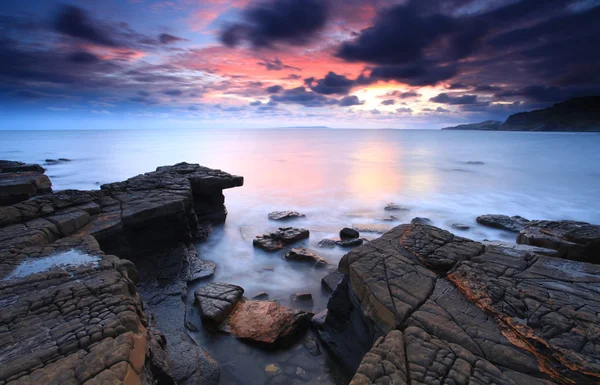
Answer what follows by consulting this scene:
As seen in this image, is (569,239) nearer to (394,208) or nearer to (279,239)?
(279,239)

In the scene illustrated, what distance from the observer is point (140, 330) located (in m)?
2.88

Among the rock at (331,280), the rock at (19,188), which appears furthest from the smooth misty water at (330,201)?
the rock at (19,188)

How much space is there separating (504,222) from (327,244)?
6.54 metres

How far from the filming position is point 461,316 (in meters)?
3.04

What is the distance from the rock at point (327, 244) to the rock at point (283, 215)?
9.11 feet

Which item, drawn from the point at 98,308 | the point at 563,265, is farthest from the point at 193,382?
the point at 563,265

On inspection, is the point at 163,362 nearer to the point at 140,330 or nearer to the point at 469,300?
the point at 140,330

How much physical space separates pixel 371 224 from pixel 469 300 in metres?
7.17

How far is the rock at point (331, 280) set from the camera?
6.10 m

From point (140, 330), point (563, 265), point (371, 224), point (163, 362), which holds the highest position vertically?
point (563, 265)

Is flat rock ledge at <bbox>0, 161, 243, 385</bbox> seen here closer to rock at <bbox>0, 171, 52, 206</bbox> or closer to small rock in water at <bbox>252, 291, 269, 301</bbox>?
rock at <bbox>0, 171, 52, 206</bbox>

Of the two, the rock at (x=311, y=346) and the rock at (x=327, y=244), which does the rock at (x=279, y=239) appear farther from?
the rock at (x=311, y=346)

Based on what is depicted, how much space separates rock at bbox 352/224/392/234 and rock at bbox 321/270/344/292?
3717mm

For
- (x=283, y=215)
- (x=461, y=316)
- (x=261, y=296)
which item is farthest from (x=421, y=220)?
(x=461, y=316)
